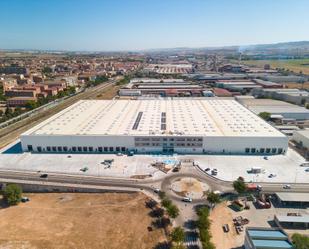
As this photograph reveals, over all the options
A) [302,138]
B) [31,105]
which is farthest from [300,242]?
[31,105]

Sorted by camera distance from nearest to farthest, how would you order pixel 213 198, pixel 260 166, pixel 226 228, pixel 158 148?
pixel 226 228 → pixel 213 198 → pixel 260 166 → pixel 158 148

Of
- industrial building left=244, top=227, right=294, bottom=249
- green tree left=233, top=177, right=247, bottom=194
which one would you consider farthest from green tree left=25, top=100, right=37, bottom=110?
industrial building left=244, top=227, right=294, bottom=249

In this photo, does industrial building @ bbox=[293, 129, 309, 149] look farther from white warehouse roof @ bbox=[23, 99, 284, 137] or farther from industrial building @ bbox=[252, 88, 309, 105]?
industrial building @ bbox=[252, 88, 309, 105]

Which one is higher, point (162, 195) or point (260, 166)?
point (162, 195)

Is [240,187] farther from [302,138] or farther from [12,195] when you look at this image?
[12,195]

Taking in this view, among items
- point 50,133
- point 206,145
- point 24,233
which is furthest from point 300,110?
point 24,233
